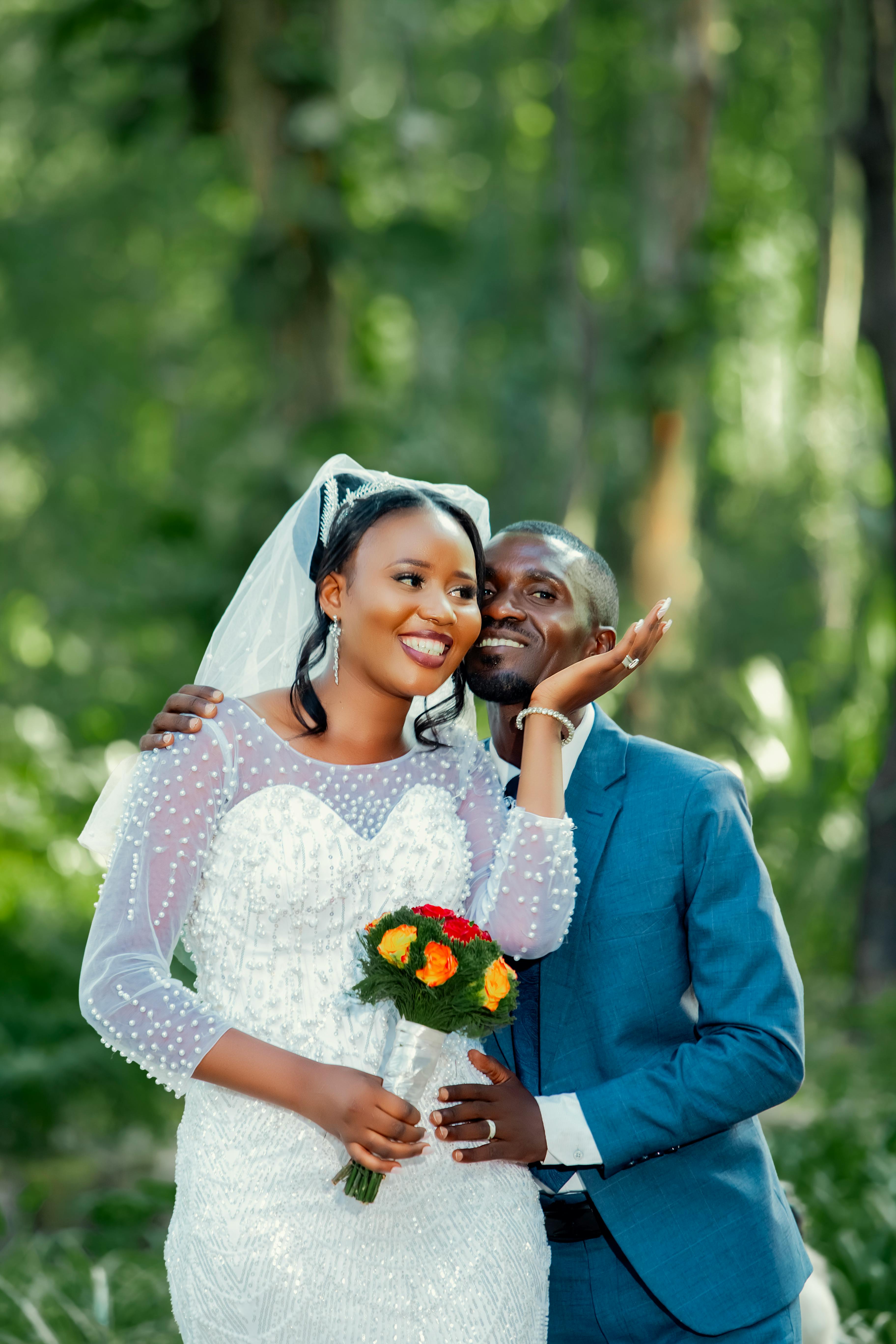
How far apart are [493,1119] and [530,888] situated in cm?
40

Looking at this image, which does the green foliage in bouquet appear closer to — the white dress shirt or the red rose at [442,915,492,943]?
the red rose at [442,915,492,943]

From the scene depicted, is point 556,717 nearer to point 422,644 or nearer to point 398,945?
point 422,644

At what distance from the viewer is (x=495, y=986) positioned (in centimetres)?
226

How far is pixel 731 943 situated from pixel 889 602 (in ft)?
23.2

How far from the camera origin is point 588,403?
505 inches

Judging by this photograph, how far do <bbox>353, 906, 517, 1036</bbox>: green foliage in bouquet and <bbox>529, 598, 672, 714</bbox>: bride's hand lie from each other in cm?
52

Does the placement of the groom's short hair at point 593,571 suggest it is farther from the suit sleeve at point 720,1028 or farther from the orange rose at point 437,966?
the orange rose at point 437,966

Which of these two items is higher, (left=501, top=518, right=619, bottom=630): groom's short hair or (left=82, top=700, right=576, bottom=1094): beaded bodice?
(left=501, top=518, right=619, bottom=630): groom's short hair

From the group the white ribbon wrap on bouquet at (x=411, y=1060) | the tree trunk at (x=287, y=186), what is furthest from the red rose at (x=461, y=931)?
the tree trunk at (x=287, y=186)

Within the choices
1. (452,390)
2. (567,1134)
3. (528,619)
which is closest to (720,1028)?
(567,1134)

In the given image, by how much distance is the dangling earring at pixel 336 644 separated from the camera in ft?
9.03

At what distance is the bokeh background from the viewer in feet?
21.0

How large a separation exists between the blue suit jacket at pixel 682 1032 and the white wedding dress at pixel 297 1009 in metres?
0.22

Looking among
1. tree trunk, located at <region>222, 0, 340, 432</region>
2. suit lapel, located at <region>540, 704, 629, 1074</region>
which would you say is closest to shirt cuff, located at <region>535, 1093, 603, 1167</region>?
suit lapel, located at <region>540, 704, 629, 1074</region>
